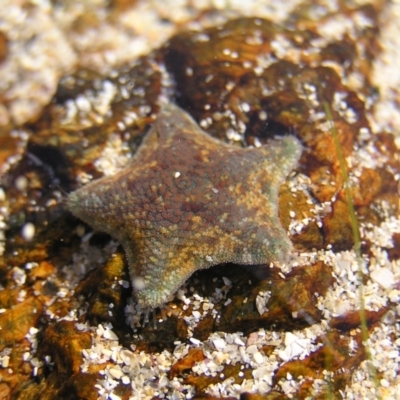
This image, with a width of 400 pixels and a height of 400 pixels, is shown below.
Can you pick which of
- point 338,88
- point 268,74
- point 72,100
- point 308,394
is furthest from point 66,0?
point 308,394

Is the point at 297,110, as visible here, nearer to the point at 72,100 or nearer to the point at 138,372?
the point at 72,100

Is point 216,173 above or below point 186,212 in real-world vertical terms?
A: above

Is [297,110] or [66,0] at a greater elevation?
[66,0]

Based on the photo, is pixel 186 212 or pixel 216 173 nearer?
pixel 186 212

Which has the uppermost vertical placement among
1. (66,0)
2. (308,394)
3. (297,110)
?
(66,0)
